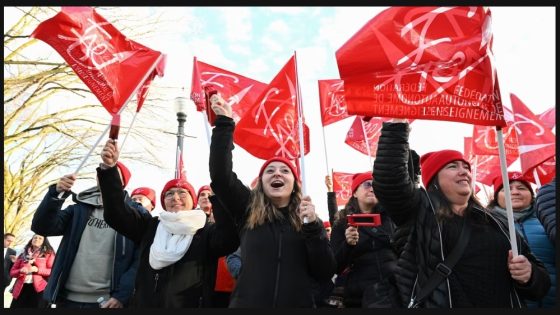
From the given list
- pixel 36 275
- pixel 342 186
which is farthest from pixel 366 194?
pixel 342 186

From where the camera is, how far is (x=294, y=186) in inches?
160

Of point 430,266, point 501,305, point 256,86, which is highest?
point 256,86

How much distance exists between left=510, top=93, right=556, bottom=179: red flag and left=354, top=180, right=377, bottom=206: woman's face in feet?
6.06

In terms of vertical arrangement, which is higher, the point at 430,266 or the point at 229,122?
the point at 229,122

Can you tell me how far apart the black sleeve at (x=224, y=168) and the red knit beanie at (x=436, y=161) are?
4.51 feet

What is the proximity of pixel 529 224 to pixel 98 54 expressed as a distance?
14.6 feet

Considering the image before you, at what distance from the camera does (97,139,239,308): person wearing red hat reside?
157 inches

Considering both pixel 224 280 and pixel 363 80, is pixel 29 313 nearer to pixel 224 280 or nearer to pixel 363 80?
pixel 363 80

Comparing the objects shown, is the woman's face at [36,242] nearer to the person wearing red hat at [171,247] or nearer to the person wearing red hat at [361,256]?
the person wearing red hat at [171,247]

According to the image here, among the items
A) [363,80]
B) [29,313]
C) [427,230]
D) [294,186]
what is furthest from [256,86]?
[29,313]

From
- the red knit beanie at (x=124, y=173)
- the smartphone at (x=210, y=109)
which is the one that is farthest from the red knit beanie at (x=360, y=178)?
the red knit beanie at (x=124, y=173)

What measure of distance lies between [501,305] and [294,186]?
1.73 meters

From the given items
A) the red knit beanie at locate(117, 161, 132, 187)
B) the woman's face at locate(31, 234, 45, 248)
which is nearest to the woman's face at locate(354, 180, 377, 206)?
the red knit beanie at locate(117, 161, 132, 187)

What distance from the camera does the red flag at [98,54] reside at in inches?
197
